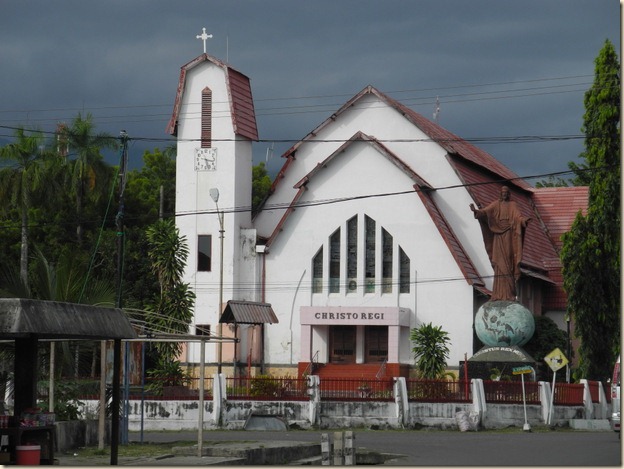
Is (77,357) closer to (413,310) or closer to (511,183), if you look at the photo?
(413,310)

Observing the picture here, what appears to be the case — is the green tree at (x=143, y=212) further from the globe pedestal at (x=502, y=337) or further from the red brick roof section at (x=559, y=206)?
the red brick roof section at (x=559, y=206)

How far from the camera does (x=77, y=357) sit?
29125 mm

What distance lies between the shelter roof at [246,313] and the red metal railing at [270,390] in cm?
240

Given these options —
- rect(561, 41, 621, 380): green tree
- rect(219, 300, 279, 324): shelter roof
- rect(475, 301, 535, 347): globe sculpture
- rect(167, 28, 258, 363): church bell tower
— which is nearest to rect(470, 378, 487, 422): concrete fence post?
rect(475, 301, 535, 347): globe sculpture

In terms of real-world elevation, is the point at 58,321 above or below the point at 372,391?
above

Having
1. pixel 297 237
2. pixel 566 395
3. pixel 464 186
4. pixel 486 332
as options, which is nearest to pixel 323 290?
pixel 297 237

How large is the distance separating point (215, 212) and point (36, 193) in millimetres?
12960

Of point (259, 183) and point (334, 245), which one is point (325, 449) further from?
point (259, 183)

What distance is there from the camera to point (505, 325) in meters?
40.7

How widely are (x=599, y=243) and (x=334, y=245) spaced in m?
12.1

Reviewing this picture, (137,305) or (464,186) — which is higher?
(464,186)

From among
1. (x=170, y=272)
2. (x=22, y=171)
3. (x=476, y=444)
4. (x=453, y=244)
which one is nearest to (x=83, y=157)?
(x=22, y=171)

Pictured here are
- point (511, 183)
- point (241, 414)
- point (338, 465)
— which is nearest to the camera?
point (338, 465)

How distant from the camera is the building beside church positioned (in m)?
48.9
